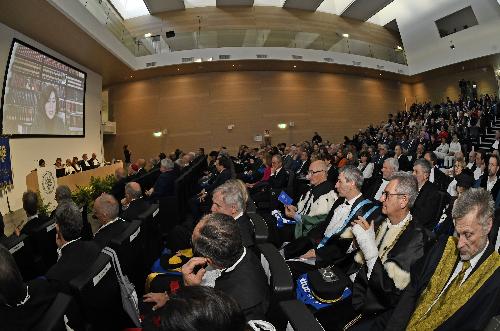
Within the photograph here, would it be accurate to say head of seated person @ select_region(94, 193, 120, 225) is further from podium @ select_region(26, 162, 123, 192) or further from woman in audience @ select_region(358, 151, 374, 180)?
woman in audience @ select_region(358, 151, 374, 180)

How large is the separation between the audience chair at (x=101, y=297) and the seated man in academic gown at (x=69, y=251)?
0.52ft

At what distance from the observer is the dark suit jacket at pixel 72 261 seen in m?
2.27

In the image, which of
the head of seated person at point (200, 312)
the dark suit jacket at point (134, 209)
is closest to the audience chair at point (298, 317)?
the head of seated person at point (200, 312)

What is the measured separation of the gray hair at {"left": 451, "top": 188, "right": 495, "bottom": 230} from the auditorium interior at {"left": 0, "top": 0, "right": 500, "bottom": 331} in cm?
1

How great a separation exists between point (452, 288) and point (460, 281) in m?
0.05

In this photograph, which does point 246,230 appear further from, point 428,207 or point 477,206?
point 428,207

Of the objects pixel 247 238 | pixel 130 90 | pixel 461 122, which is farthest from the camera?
pixel 130 90

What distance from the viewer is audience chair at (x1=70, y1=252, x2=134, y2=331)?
71.9 inches

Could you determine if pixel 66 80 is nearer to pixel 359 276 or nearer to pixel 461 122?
pixel 359 276

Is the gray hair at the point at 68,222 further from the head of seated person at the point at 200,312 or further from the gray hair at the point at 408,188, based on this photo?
the gray hair at the point at 408,188

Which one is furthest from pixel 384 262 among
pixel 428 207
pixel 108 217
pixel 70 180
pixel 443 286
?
pixel 70 180

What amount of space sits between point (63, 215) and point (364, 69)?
18.5 meters

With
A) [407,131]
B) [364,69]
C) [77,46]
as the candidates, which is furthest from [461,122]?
[77,46]

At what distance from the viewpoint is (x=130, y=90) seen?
17938 mm
